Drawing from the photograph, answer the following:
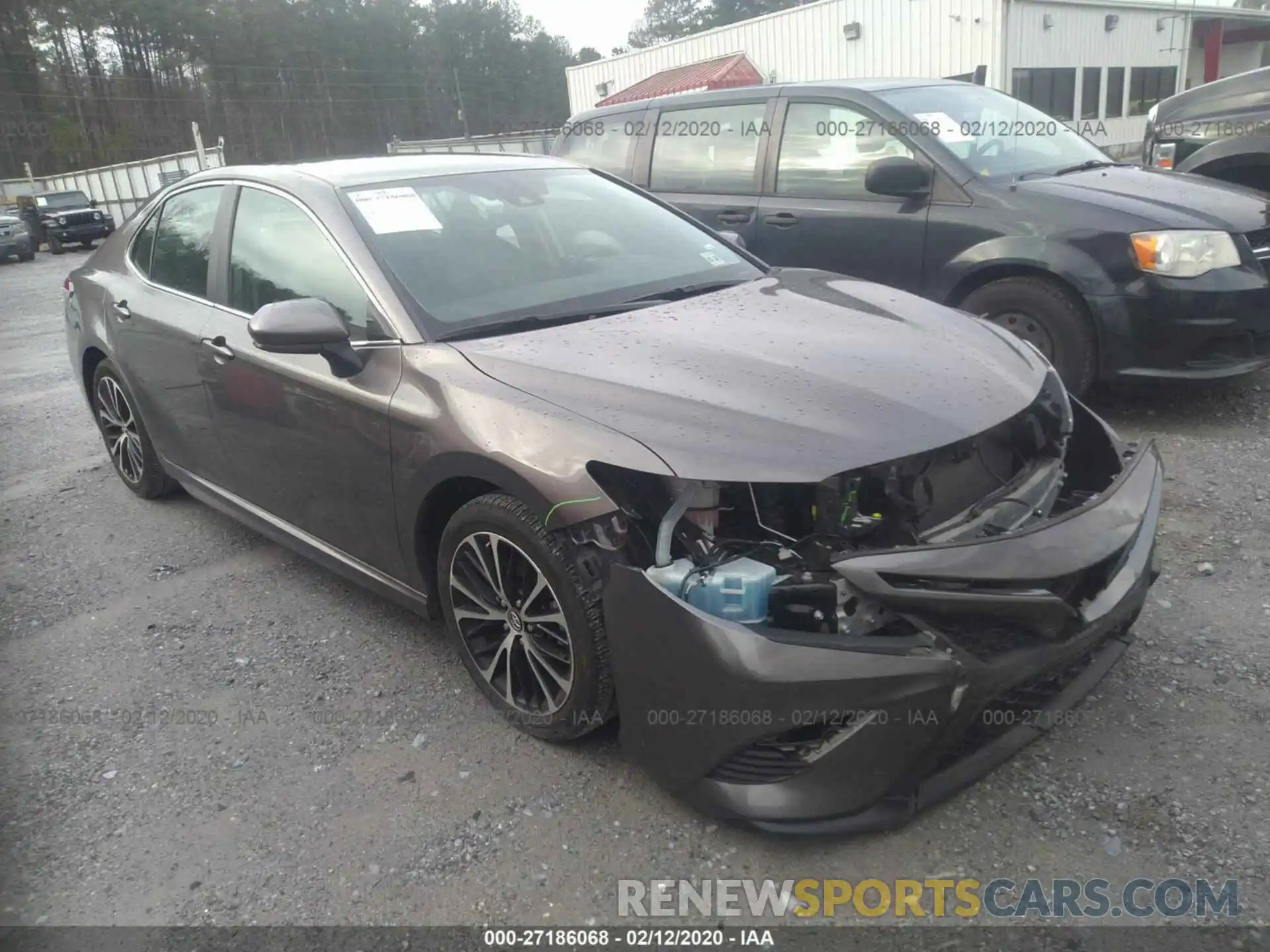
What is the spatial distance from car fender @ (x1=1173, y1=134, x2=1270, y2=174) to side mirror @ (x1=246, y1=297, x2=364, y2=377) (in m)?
6.10

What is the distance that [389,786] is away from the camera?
8.45 feet

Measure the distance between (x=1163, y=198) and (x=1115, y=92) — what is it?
24498 millimetres

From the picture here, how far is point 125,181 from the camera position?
38.4 meters

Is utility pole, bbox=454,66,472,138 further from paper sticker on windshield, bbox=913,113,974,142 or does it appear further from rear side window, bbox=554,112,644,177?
paper sticker on windshield, bbox=913,113,974,142

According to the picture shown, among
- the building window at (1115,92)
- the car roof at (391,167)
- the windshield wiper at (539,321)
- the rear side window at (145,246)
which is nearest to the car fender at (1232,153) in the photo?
the car roof at (391,167)

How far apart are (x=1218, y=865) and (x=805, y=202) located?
4.13 metres

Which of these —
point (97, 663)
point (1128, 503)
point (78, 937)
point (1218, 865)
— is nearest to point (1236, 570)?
point (1128, 503)

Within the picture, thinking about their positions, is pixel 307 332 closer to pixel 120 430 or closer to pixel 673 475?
pixel 673 475

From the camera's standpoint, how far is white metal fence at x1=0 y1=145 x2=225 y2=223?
36.2 meters

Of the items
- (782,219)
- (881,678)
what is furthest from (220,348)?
(782,219)

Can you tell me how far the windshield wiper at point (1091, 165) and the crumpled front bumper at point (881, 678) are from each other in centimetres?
352

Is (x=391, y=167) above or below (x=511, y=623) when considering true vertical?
above

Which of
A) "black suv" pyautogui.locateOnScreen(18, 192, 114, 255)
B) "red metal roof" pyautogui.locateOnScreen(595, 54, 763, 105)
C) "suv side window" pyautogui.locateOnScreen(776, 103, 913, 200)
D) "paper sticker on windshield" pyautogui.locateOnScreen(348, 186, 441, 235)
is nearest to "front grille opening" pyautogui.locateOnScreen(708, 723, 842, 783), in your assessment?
"paper sticker on windshield" pyautogui.locateOnScreen(348, 186, 441, 235)

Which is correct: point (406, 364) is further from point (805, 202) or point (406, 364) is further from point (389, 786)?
point (805, 202)
